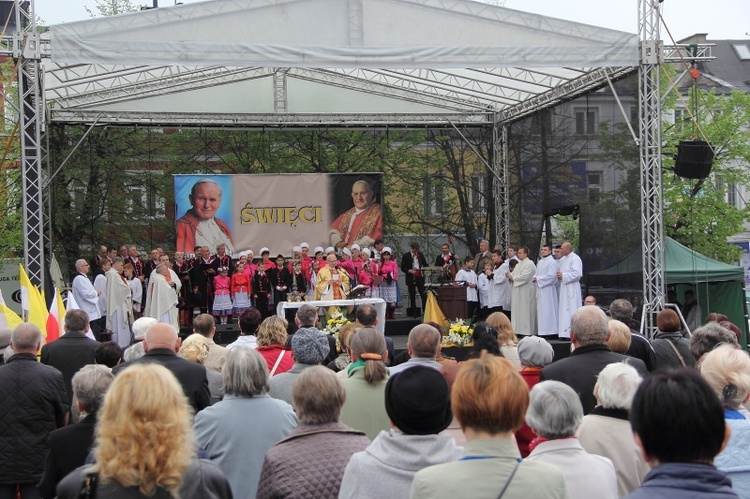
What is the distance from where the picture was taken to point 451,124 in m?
19.6

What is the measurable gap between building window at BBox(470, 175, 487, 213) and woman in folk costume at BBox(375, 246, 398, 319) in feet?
10.3

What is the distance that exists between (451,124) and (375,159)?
197 cm

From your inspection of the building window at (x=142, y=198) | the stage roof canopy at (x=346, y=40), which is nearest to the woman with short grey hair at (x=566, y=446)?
the stage roof canopy at (x=346, y=40)

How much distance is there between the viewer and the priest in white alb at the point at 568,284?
14820 millimetres

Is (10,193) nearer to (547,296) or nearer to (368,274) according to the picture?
(368,274)

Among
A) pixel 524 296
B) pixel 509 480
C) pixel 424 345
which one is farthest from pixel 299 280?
pixel 509 480

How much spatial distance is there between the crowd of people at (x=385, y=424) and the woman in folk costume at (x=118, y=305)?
10.1 metres

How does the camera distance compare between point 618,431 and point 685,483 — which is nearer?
point 685,483

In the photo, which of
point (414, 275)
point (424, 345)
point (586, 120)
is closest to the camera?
point (424, 345)

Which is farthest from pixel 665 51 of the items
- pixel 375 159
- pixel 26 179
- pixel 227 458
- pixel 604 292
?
pixel 227 458

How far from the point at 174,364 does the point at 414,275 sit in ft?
45.7

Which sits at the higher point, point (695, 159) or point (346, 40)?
point (346, 40)

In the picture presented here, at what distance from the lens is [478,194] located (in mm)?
20312

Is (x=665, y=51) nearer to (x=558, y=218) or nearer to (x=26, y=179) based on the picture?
(x=558, y=218)
